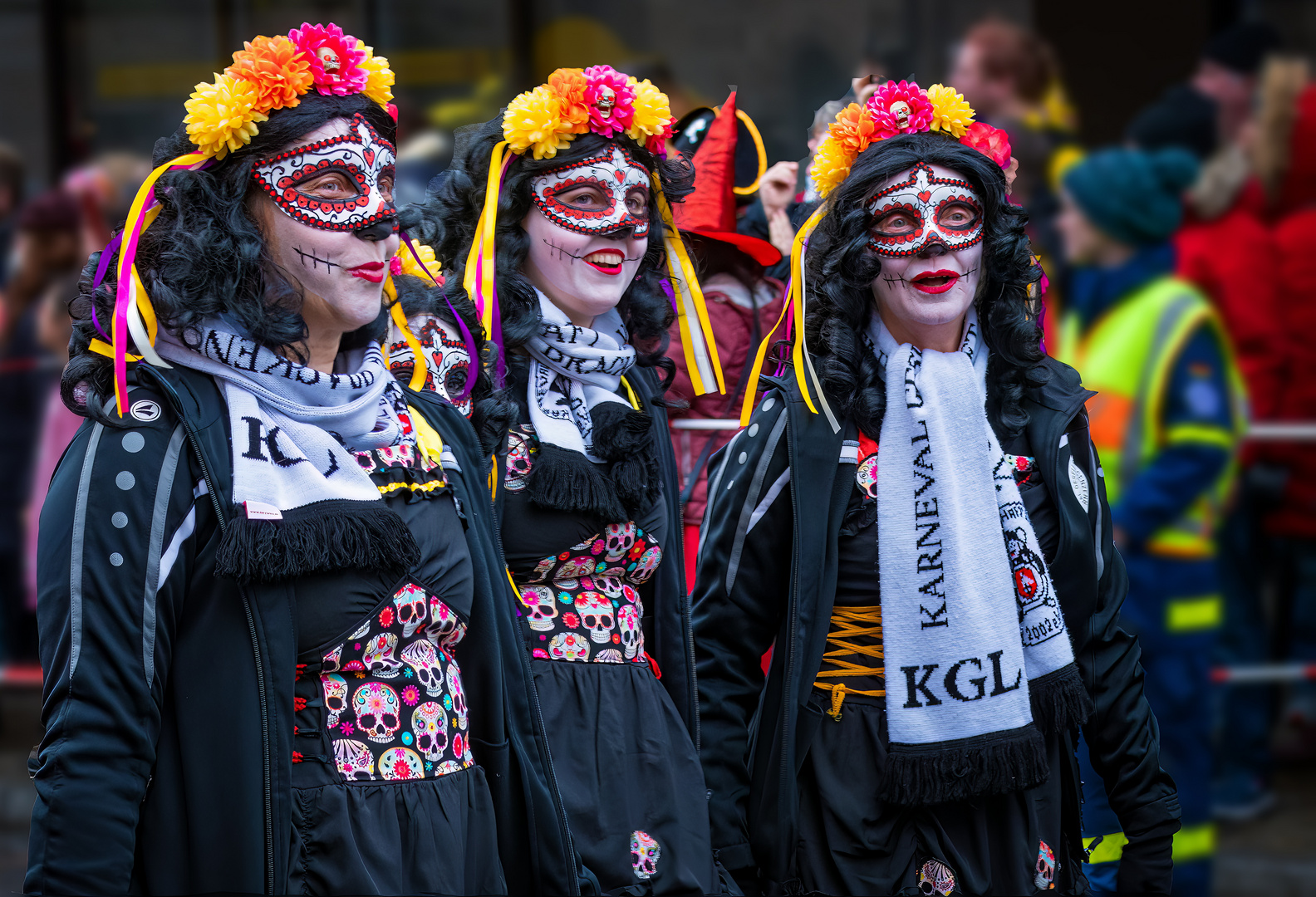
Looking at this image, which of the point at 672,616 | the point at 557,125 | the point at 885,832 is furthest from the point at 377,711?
the point at 557,125

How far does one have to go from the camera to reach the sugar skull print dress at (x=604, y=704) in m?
2.92

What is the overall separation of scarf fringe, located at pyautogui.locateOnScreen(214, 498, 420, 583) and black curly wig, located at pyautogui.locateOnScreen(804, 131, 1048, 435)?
1.06 m

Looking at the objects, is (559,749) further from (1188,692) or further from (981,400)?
(1188,692)

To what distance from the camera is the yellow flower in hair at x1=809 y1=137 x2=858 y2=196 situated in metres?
3.10

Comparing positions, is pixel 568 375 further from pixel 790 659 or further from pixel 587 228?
pixel 790 659

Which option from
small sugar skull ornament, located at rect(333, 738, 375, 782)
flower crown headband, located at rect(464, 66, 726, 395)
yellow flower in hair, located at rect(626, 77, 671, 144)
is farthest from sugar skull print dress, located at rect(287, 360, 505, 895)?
yellow flower in hair, located at rect(626, 77, 671, 144)

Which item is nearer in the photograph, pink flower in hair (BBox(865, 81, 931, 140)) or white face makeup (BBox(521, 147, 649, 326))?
pink flower in hair (BBox(865, 81, 931, 140))

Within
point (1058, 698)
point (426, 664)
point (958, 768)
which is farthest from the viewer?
point (1058, 698)

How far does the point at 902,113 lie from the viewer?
3.05 metres

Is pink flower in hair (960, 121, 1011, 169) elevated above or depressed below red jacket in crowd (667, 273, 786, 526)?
above

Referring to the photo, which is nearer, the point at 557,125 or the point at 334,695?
the point at 334,695

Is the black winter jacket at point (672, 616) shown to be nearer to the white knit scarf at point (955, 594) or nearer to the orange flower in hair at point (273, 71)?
the white knit scarf at point (955, 594)

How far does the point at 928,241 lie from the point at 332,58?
4.01ft

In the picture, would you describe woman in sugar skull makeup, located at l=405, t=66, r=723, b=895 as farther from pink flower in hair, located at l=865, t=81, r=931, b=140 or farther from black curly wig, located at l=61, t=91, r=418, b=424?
black curly wig, located at l=61, t=91, r=418, b=424
